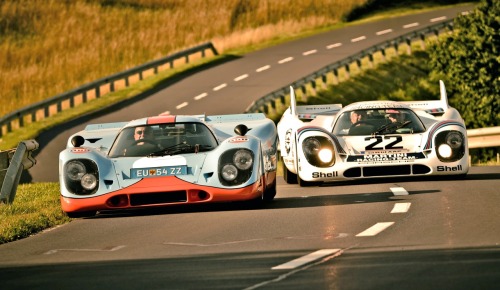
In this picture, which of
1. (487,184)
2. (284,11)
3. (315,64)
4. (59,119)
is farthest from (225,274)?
(284,11)

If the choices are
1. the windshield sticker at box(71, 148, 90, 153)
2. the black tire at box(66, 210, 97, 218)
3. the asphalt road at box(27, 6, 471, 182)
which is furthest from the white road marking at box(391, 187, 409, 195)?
the asphalt road at box(27, 6, 471, 182)

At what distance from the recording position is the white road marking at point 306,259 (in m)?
9.23

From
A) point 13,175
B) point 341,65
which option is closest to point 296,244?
point 13,175

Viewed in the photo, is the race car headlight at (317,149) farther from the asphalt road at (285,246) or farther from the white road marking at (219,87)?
the white road marking at (219,87)

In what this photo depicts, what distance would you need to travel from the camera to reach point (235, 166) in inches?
568

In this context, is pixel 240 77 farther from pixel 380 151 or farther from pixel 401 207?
pixel 401 207

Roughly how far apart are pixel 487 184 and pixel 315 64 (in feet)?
101

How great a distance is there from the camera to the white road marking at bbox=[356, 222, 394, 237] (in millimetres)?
11216

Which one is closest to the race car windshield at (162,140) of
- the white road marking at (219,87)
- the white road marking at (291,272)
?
the white road marking at (291,272)

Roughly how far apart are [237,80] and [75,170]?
30651mm

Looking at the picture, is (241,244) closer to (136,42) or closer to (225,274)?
(225,274)

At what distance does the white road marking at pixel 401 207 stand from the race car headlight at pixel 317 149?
344 centimetres

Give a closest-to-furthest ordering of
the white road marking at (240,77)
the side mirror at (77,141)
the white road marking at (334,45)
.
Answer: the side mirror at (77,141) → the white road marking at (240,77) → the white road marking at (334,45)

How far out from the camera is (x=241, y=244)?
1100 centimetres
